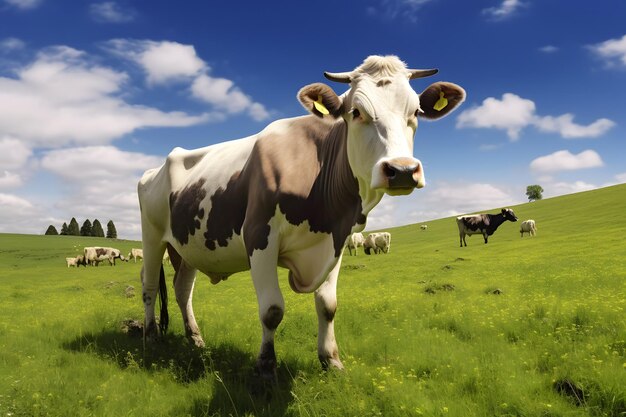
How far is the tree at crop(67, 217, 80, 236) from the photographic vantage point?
117 m

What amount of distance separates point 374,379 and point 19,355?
599 centimetres

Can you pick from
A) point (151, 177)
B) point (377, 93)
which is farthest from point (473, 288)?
point (377, 93)

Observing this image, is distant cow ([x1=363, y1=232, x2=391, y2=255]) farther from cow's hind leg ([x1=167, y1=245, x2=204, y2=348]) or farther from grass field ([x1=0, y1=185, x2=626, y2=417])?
cow's hind leg ([x1=167, y1=245, x2=204, y2=348])

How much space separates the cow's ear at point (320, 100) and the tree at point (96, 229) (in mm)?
124498

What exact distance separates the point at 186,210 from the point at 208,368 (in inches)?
92.4

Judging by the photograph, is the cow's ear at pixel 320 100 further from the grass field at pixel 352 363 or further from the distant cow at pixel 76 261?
the distant cow at pixel 76 261

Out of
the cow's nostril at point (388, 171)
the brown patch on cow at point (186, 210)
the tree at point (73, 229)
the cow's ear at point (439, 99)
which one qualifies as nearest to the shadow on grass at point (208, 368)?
the brown patch on cow at point (186, 210)

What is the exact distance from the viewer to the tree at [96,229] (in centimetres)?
11686

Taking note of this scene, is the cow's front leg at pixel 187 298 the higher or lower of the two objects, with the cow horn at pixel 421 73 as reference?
lower

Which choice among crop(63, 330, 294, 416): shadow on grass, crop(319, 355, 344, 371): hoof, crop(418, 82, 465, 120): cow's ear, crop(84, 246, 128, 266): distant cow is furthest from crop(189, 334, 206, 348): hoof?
crop(84, 246, 128, 266): distant cow

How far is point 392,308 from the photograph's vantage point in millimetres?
11703

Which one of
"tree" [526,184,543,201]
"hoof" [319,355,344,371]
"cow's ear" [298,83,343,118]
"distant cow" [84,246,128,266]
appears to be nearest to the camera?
"cow's ear" [298,83,343,118]

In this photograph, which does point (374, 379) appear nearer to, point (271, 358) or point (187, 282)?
point (271, 358)

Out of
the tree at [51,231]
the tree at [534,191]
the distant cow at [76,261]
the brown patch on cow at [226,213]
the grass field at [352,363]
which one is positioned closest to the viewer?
the grass field at [352,363]
